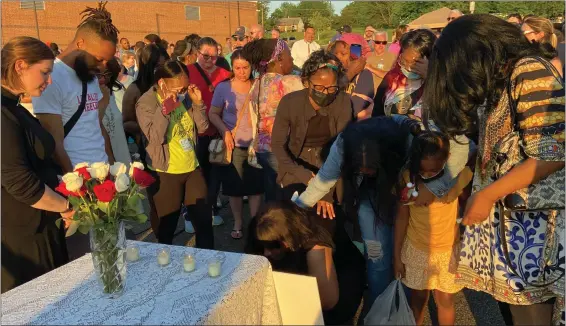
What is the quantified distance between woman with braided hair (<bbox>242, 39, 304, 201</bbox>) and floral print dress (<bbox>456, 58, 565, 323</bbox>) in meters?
1.92

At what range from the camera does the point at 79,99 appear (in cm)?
287

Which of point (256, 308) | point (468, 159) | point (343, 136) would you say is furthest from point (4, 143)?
point (468, 159)

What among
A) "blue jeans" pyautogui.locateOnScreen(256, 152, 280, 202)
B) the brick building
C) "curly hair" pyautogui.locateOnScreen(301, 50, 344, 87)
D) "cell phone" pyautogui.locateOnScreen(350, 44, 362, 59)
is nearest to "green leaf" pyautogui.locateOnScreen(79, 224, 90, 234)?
"curly hair" pyautogui.locateOnScreen(301, 50, 344, 87)

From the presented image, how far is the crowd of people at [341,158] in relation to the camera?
162 cm

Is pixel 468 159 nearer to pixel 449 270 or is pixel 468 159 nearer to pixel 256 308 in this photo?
pixel 449 270

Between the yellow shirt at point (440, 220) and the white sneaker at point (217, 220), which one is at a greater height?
the yellow shirt at point (440, 220)

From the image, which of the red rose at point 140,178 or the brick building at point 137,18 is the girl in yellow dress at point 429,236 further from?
the brick building at point 137,18

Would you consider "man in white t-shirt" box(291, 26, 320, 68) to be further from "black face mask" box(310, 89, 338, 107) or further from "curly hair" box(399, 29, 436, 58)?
"black face mask" box(310, 89, 338, 107)

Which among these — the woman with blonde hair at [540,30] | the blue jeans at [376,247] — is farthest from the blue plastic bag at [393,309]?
the woman with blonde hair at [540,30]

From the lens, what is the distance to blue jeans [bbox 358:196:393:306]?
2.68 metres

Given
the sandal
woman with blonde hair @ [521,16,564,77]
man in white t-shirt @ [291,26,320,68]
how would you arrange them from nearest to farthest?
1. the sandal
2. woman with blonde hair @ [521,16,564,77]
3. man in white t-shirt @ [291,26,320,68]

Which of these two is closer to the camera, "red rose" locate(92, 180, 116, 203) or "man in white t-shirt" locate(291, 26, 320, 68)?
"red rose" locate(92, 180, 116, 203)

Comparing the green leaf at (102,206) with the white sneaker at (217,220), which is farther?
the white sneaker at (217,220)

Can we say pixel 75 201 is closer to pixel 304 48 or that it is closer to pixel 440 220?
pixel 440 220
